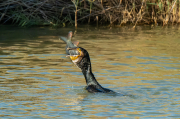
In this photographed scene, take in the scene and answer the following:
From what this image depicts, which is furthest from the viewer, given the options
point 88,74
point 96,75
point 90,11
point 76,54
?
point 90,11

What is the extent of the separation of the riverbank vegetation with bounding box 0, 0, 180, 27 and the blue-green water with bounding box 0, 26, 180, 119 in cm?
189

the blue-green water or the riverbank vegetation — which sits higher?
the riverbank vegetation

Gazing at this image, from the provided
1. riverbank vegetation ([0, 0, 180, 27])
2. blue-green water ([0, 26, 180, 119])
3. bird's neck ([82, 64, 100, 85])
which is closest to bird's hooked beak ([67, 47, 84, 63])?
bird's neck ([82, 64, 100, 85])

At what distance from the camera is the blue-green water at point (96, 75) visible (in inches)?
199

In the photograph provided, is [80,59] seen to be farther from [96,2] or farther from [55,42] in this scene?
[96,2]

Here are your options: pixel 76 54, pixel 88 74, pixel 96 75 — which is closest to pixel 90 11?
pixel 96 75

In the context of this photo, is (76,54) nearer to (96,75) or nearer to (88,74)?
(88,74)

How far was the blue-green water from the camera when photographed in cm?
505

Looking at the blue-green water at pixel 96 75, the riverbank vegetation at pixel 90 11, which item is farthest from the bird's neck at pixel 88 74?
the riverbank vegetation at pixel 90 11

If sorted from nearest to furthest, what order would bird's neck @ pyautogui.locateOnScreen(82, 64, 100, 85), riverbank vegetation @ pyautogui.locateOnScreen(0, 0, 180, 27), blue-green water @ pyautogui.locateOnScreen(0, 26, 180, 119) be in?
blue-green water @ pyautogui.locateOnScreen(0, 26, 180, 119)
bird's neck @ pyautogui.locateOnScreen(82, 64, 100, 85)
riverbank vegetation @ pyautogui.locateOnScreen(0, 0, 180, 27)

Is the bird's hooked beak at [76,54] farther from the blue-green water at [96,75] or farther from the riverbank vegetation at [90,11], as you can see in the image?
the riverbank vegetation at [90,11]

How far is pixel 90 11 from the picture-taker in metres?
15.0

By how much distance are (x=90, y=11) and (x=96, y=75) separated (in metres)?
7.88

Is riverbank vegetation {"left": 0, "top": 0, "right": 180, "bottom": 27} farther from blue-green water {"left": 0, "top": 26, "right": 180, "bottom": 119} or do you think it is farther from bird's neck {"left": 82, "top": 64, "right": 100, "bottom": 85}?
bird's neck {"left": 82, "top": 64, "right": 100, "bottom": 85}
